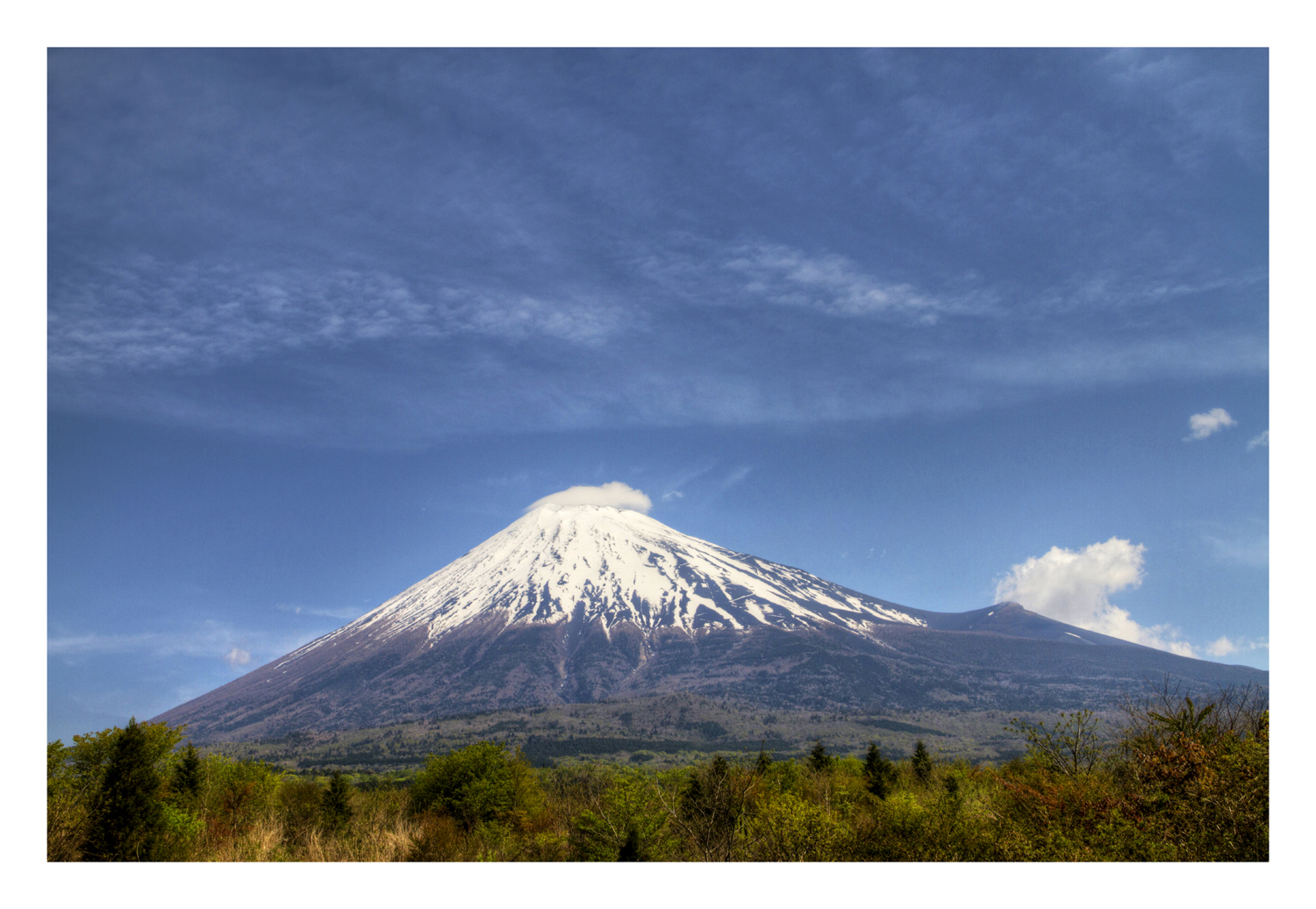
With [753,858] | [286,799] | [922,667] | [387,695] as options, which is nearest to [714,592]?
[922,667]

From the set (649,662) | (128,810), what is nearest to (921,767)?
(128,810)

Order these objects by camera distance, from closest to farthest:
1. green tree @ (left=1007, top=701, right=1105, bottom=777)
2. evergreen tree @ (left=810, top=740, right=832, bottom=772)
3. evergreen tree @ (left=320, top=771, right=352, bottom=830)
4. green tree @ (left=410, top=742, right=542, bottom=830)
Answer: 1. green tree @ (left=1007, top=701, right=1105, bottom=777)
2. evergreen tree @ (left=320, top=771, right=352, bottom=830)
3. green tree @ (left=410, top=742, right=542, bottom=830)
4. evergreen tree @ (left=810, top=740, right=832, bottom=772)

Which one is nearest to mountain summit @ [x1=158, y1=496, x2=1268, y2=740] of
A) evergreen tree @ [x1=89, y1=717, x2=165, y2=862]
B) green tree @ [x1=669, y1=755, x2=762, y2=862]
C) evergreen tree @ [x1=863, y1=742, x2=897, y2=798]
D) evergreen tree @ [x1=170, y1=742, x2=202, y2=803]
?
evergreen tree @ [x1=863, y1=742, x2=897, y2=798]

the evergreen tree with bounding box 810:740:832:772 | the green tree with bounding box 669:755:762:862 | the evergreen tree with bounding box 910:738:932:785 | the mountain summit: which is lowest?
the mountain summit

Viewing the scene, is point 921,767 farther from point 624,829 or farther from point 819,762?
point 624,829

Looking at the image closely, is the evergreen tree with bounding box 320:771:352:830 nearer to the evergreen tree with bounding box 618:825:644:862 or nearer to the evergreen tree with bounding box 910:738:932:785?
the evergreen tree with bounding box 618:825:644:862
